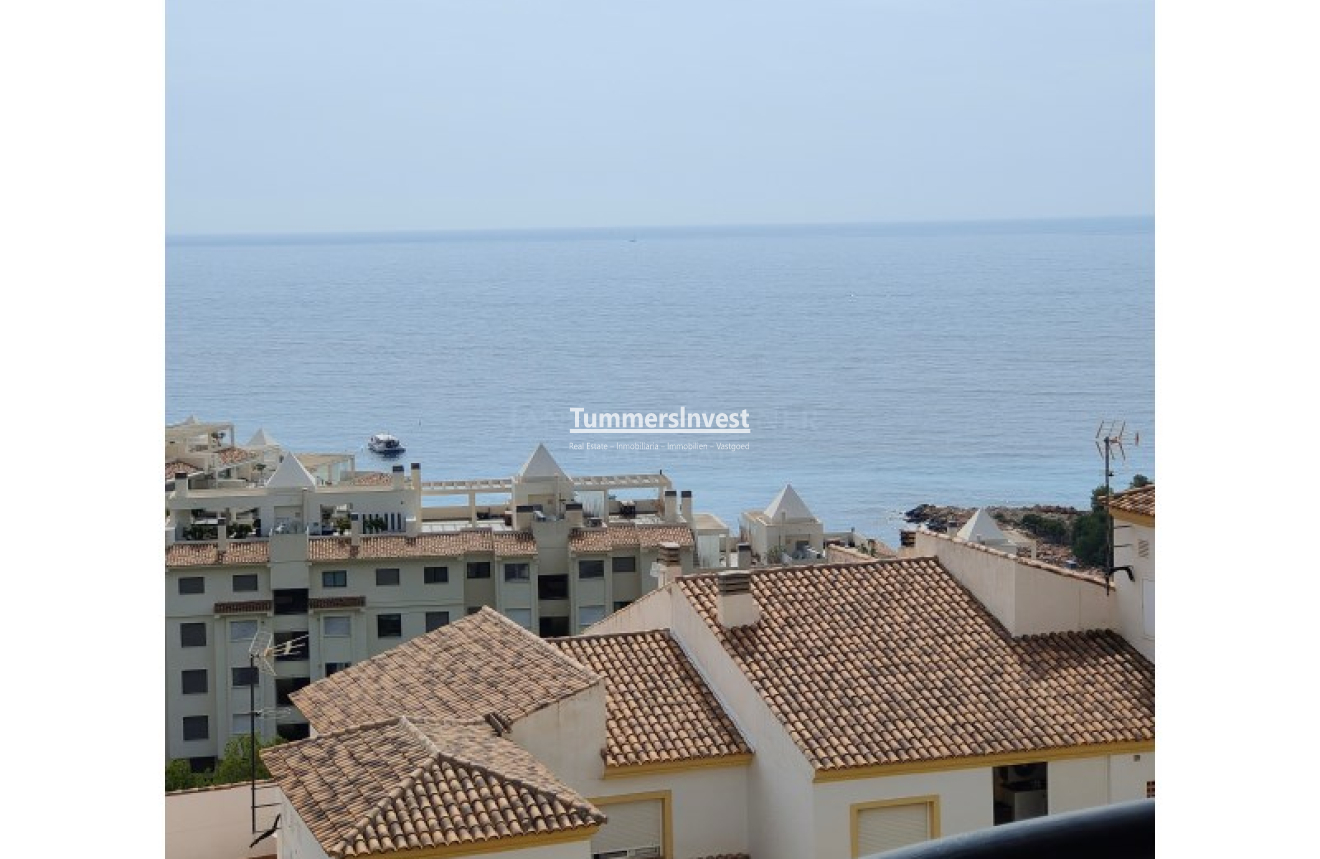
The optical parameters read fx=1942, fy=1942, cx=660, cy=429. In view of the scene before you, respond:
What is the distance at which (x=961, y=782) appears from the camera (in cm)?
597

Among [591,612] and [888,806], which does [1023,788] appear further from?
[591,612]

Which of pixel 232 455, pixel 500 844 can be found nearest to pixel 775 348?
pixel 500 844

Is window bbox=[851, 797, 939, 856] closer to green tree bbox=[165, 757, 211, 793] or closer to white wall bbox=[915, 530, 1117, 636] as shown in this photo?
white wall bbox=[915, 530, 1117, 636]

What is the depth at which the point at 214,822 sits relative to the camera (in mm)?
5977

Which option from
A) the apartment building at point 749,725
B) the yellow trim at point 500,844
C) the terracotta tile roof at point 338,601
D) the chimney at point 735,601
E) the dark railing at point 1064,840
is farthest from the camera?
the terracotta tile roof at point 338,601

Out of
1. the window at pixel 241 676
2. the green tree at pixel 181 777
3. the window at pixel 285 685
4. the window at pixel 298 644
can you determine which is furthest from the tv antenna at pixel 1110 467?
the window at pixel 241 676

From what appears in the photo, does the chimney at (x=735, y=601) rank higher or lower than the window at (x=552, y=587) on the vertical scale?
higher

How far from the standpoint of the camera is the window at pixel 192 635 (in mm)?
12809

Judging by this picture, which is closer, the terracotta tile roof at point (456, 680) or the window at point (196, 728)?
the terracotta tile roof at point (456, 680)

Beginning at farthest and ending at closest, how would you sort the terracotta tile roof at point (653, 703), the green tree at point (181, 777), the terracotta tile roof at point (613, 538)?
the terracotta tile roof at point (613, 538)
the green tree at point (181, 777)
the terracotta tile roof at point (653, 703)

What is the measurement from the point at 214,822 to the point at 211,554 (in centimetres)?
775

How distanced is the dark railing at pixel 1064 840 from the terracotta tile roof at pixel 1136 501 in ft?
14.4

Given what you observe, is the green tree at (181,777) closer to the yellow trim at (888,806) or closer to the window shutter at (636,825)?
the window shutter at (636,825)
